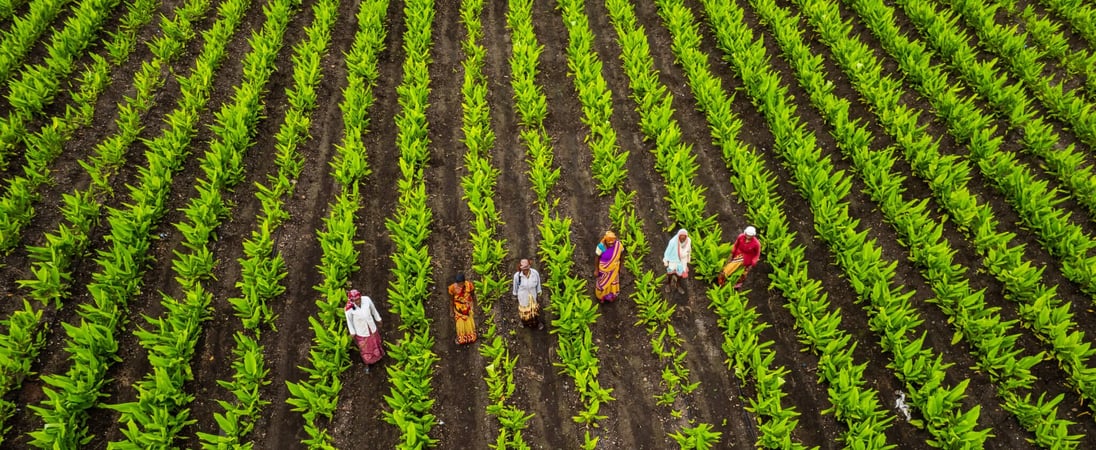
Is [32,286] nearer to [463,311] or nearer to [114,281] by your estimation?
[114,281]

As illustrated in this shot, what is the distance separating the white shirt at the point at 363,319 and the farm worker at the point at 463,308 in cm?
86

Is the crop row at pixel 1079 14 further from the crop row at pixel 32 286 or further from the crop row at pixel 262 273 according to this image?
the crop row at pixel 32 286

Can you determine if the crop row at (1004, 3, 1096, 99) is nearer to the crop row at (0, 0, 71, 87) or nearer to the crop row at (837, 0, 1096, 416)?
the crop row at (837, 0, 1096, 416)

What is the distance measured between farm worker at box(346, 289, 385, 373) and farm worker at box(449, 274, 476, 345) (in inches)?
33.5

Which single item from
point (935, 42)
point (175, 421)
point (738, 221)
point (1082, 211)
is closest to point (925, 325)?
point (738, 221)

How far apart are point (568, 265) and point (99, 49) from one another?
9718mm

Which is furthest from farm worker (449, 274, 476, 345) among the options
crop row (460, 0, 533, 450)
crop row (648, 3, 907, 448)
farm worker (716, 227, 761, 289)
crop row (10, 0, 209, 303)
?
crop row (10, 0, 209, 303)

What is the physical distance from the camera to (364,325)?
6.47 m

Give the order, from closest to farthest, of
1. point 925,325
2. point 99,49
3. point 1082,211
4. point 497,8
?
point 925,325 < point 1082,211 < point 99,49 < point 497,8

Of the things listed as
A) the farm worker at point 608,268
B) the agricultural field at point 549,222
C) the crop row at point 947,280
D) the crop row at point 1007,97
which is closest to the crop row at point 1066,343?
the agricultural field at point 549,222

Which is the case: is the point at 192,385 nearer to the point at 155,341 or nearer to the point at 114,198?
the point at 155,341

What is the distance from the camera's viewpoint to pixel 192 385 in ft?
22.3

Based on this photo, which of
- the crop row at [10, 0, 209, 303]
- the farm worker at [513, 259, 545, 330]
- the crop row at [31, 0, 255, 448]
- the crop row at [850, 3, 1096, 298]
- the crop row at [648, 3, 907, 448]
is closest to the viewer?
the crop row at [31, 0, 255, 448]

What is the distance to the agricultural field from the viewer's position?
655 centimetres
